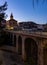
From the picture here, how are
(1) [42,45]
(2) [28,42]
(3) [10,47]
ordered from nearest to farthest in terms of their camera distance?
(1) [42,45] → (2) [28,42] → (3) [10,47]

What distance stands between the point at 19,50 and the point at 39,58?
4.02 metres

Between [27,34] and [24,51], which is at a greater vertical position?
[27,34]

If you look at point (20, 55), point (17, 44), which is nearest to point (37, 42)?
point (20, 55)

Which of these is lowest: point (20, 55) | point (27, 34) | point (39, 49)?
point (20, 55)

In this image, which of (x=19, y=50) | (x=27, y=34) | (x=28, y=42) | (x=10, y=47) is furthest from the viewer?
(x=10, y=47)

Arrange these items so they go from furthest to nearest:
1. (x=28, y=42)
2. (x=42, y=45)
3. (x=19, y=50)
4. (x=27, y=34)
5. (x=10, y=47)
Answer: (x=10, y=47) → (x=19, y=50) → (x=28, y=42) → (x=27, y=34) → (x=42, y=45)

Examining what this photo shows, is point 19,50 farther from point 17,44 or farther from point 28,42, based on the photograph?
point 28,42

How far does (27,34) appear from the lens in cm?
1146

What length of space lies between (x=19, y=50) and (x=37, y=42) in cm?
409

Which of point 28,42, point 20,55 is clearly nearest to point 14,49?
point 20,55

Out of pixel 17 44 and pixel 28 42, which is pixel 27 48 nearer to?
pixel 28 42

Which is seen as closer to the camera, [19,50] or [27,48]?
[27,48]

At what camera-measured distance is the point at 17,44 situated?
47.4 feet

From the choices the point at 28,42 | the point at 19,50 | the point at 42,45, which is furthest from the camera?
the point at 19,50
